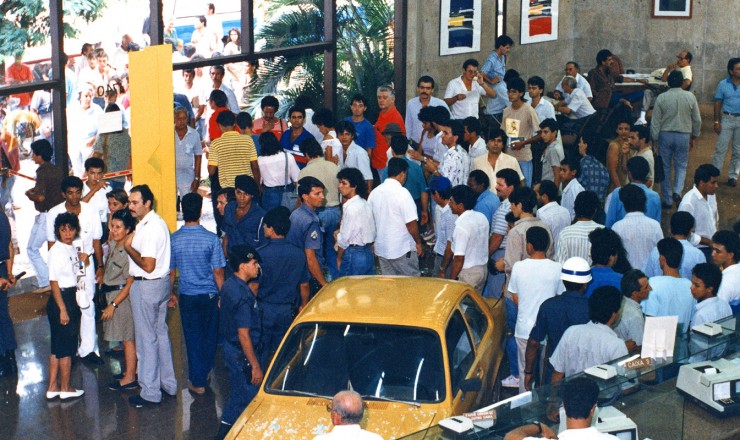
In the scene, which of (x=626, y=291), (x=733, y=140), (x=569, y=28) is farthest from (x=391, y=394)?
(x=569, y=28)

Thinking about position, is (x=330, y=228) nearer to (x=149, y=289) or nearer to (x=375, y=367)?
Result: (x=149, y=289)

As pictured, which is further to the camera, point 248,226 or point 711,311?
point 248,226

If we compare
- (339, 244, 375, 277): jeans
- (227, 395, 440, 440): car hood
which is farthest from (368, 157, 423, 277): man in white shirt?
(227, 395, 440, 440): car hood

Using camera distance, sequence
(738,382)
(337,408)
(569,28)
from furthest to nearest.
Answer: (569,28)
(738,382)
(337,408)

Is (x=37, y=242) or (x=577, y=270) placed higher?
(x=577, y=270)

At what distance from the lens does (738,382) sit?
741 centimetres

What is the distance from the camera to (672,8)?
913 inches

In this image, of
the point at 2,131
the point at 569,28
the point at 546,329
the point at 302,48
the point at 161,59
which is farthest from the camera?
the point at 569,28

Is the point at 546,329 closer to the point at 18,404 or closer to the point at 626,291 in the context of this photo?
the point at 626,291

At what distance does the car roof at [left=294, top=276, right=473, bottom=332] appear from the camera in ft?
26.6

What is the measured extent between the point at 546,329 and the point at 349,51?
378 inches

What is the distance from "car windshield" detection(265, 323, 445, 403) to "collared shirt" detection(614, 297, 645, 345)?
1.44m

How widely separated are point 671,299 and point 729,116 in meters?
8.99

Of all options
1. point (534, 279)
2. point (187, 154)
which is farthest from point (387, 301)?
point (187, 154)
